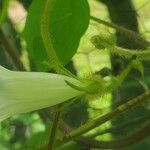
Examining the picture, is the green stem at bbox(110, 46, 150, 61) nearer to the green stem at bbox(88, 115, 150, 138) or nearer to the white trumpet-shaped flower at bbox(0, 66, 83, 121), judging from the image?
the white trumpet-shaped flower at bbox(0, 66, 83, 121)

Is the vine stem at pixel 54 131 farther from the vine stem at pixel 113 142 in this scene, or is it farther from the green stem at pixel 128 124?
the green stem at pixel 128 124

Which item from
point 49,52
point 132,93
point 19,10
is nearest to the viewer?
point 49,52

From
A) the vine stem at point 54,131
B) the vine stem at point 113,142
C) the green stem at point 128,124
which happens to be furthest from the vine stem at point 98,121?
the green stem at point 128,124

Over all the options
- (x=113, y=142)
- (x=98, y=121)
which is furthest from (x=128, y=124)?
(x=98, y=121)

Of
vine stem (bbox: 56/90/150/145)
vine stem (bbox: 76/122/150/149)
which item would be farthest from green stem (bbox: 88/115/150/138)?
vine stem (bbox: 56/90/150/145)

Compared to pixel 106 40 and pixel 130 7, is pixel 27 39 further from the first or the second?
pixel 130 7

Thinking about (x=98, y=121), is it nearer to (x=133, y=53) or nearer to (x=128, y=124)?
(x=133, y=53)

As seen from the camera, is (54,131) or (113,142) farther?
(113,142)

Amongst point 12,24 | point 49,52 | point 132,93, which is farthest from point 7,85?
point 12,24
